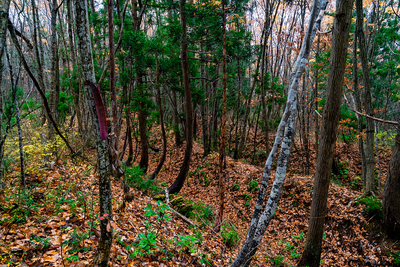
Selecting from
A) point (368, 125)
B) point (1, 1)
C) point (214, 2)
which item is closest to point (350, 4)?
point (368, 125)

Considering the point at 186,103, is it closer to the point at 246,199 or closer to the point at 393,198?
the point at 246,199

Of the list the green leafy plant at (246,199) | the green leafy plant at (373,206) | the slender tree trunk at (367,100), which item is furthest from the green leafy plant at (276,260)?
the slender tree trunk at (367,100)

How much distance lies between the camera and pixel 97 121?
2.62 m

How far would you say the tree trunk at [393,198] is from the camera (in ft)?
16.9

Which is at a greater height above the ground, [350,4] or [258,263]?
[350,4]

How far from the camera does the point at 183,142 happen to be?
1522 cm

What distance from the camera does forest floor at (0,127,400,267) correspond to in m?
3.19

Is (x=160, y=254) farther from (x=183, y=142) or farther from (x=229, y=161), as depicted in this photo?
(x=183, y=142)

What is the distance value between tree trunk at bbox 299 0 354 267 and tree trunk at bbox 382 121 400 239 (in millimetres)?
2141

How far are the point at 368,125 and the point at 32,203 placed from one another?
9.36 m

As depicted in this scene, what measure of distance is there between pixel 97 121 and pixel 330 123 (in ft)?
15.0

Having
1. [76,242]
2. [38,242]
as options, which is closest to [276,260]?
[76,242]

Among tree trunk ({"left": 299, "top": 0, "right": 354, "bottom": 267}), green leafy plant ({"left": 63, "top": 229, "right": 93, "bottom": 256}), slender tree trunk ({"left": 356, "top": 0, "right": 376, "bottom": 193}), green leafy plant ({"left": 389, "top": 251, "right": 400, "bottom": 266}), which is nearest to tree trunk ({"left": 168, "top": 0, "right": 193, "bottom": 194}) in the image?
tree trunk ({"left": 299, "top": 0, "right": 354, "bottom": 267})

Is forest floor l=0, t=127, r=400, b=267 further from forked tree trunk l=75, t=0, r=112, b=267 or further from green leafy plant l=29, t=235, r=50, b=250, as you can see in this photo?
forked tree trunk l=75, t=0, r=112, b=267
